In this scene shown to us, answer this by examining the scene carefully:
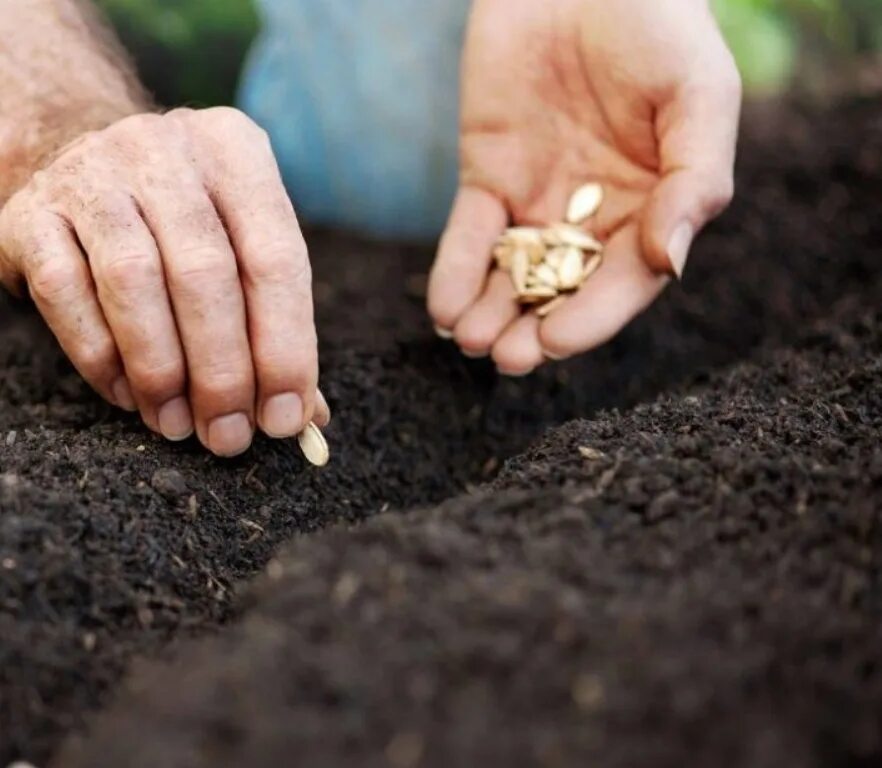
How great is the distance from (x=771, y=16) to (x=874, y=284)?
1.12 meters

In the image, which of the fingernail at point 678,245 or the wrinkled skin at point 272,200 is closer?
the wrinkled skin at point 272,200

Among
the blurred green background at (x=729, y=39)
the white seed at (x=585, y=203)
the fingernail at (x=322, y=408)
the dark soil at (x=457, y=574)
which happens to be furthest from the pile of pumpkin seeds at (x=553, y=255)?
the blurred green background at (x=729, y=39)

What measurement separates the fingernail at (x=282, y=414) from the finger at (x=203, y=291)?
0.02 metres

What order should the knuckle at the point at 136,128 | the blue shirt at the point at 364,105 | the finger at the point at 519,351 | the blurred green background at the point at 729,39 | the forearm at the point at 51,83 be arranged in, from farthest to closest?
1. the blurred green background at the point at 729,39
2. the blue shirt at the point at 364,105
3. the finger at the point at 519,351
4. the forearm at the point at 51,83
5. the knuckle at the point at 136,128

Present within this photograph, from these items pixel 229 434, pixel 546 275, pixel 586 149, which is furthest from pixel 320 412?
pixel 586 149

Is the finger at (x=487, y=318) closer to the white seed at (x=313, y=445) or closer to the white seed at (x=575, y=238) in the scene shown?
the white seed at (x=575, y=238)

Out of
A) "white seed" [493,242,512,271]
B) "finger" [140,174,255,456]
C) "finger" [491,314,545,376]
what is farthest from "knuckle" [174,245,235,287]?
"white seed" [493,242,512,271]

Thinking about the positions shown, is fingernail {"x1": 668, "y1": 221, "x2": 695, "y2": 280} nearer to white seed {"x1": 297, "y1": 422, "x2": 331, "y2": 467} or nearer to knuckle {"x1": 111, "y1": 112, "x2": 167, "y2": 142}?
white seed {"x1": 297, "y1": 422, "x2": 331, "y2": 467}

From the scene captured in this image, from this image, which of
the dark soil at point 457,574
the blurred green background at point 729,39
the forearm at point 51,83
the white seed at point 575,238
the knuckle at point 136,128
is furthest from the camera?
the blurred green background at point 729,39

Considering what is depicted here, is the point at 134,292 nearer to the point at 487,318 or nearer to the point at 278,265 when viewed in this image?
the point at 278,265

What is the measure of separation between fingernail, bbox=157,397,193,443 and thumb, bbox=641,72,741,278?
23.8 inches

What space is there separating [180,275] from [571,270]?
0.63 meters

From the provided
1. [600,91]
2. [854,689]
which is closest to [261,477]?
[854,689]

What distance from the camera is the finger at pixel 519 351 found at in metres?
1.41
